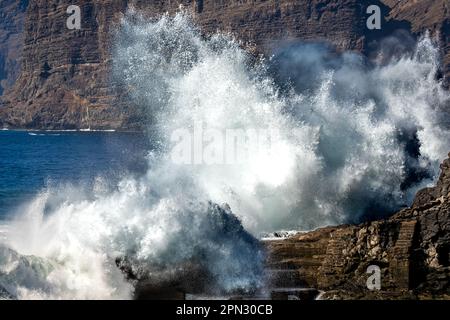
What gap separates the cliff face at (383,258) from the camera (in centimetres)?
2395

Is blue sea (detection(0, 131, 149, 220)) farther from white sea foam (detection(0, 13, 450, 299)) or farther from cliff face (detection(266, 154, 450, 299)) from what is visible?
cliff face (detection(266, 154, 450, 299))

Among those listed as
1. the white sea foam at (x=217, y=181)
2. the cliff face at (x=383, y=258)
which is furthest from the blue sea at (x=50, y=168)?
the cliff face at (x=383, y=258)

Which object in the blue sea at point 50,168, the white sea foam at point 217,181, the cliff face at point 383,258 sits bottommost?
the cliff face at point 383,258

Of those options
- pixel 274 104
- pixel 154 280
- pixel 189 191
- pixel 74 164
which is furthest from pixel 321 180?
pixel 74 164

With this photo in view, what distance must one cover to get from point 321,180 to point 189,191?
5.65 metres

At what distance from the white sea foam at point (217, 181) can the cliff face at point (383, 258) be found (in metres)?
1.13

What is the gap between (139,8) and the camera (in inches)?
7771

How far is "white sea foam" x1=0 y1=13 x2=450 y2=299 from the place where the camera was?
2448 cm

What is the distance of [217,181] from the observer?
34.2m

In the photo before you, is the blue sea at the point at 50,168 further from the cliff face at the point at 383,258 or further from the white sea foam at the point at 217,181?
the cliff face at the point at 383,258

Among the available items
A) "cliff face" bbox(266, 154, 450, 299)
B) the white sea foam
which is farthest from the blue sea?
"cliff face" bbox(266, 154, 450, 299)

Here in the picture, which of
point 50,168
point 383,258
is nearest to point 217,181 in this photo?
point 383,258
